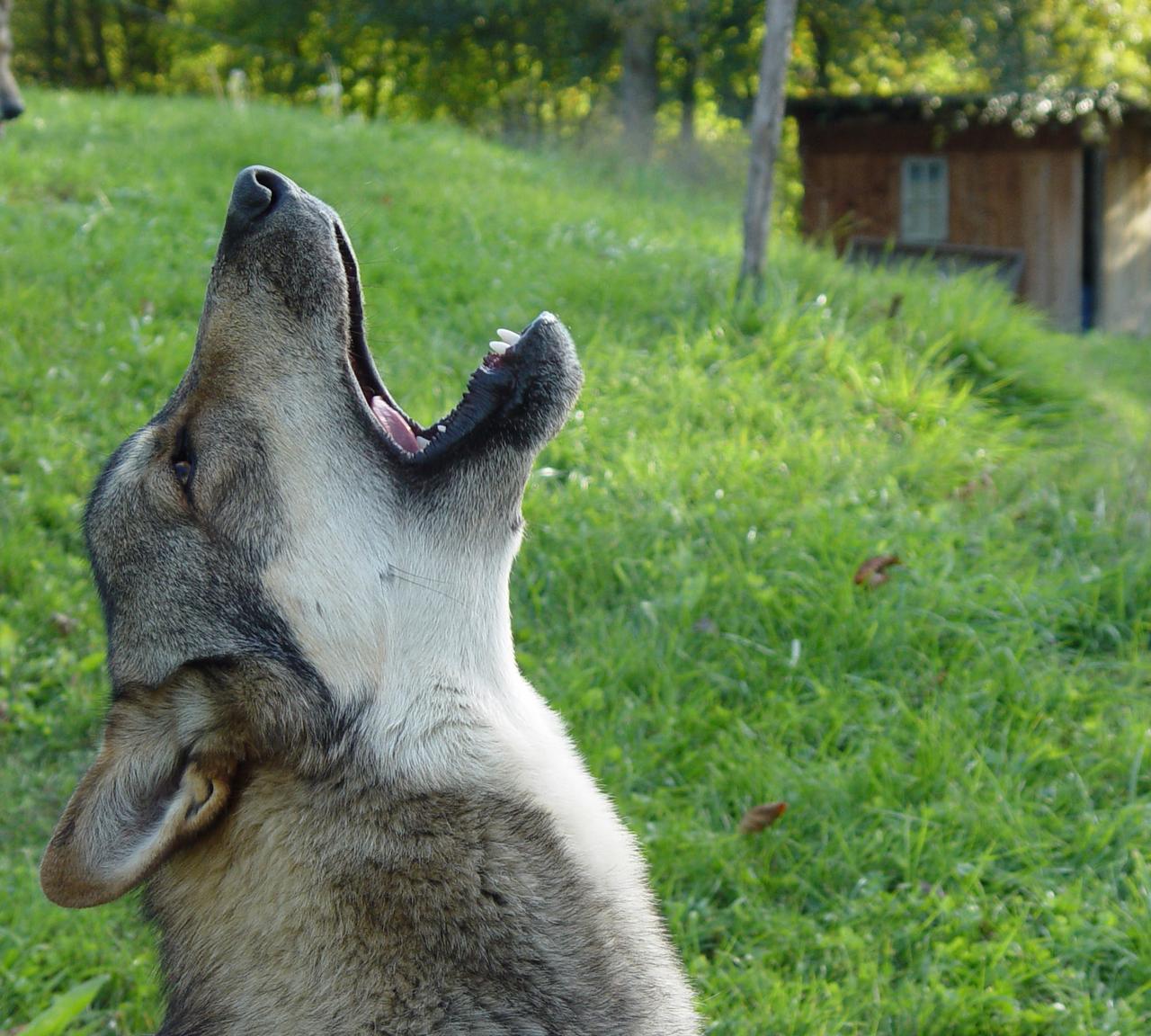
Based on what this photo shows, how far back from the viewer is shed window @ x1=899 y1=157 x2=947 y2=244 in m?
19.0

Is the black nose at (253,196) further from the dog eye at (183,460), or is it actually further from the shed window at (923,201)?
the shed window at (923,201)

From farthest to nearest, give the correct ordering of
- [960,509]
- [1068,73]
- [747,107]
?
[747,107]
[1068,73]
[960,509]

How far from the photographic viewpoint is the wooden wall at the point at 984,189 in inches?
698

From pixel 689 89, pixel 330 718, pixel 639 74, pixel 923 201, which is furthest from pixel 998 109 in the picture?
pixel 330 718

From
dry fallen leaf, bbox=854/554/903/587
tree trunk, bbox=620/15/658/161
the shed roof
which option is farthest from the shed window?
dry fallen leaf, bbox=854/554/903/587

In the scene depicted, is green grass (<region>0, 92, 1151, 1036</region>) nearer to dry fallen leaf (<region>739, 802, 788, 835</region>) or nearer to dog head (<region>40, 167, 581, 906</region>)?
dry fallen leaf (<region>739, 802, 788, 835</region>)

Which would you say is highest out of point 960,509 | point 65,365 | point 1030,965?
point 65,365

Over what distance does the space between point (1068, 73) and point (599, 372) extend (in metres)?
16.7

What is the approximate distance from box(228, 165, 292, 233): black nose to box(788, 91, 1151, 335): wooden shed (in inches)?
625

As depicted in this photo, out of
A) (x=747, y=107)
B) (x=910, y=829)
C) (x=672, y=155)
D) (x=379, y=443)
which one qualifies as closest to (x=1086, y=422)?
(x=910, y=829)

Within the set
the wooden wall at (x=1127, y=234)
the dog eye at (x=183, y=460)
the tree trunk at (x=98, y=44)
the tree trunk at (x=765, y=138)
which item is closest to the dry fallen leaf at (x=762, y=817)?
the dog eye at (x=183, y=460)

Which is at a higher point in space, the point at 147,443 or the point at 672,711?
the point at 147,443

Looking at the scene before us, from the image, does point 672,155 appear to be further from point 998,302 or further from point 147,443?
point 147,443

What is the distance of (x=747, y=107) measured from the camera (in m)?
22.2
